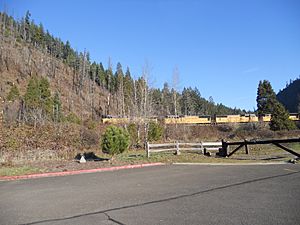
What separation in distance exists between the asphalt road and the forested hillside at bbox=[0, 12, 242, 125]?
52981 mm

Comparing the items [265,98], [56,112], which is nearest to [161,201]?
[56,112]

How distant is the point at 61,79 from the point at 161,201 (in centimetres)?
10062

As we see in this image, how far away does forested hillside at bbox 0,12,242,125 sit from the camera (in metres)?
74.2

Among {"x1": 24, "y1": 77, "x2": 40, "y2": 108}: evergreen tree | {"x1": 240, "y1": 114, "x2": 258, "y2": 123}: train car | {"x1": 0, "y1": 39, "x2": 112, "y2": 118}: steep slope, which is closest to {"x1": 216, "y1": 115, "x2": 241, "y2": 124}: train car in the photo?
{"x1": 240, "y1": 114, "x2": 258, "y2": 123}: train car

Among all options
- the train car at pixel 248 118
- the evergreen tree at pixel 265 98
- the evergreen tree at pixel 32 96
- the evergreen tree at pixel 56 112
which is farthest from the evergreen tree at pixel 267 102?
the evergreen tree at pixel 32 96

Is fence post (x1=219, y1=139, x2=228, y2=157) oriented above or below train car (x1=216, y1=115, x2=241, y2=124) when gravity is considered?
below

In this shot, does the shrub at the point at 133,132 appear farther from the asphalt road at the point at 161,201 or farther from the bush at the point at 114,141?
the asphalt road at the point at 161,201

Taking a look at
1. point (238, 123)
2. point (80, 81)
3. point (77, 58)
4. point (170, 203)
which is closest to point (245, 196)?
point (170, 203)

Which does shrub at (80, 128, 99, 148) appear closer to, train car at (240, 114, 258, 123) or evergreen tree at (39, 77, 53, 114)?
evergreen tree at (39, 77, 53, 114)

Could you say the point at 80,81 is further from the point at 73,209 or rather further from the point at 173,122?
the point at 73,209

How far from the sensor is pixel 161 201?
24.2 ft

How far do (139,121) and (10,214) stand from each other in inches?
1286

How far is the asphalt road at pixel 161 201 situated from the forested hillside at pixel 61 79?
53.0 m

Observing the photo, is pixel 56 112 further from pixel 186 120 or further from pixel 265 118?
pixel 265 118
